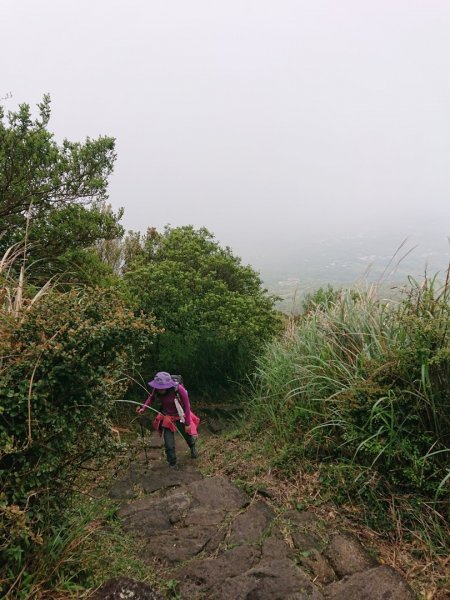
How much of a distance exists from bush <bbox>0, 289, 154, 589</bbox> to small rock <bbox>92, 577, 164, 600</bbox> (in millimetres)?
478

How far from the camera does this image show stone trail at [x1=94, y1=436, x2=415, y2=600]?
2.62 m

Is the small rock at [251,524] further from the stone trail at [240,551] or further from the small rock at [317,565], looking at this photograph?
the small rock at [317,565]

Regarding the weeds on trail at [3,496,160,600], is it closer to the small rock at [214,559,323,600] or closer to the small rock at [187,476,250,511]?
the small rock at [214,559,323,600]

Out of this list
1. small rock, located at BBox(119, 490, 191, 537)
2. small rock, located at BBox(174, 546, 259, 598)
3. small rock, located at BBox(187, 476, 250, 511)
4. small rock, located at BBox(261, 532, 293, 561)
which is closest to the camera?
small rock, located at BBox(174, 546, 259, 598)

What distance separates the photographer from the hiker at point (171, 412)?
5223 millimetres

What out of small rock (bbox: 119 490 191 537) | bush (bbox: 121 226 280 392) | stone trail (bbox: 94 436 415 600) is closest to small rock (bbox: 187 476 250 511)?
stone trail (bbox: 94 436 415 600)

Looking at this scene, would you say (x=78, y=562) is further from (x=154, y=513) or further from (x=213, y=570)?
(x=154, y=513)

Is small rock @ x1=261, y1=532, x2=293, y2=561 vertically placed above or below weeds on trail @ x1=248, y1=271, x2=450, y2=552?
below

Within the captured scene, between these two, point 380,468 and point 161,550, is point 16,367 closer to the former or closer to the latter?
point 161,550

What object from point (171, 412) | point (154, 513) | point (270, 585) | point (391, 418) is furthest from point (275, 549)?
point (171, 412)

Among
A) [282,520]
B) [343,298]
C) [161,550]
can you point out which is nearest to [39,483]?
[161,550]

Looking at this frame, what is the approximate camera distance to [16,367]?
2332 mm

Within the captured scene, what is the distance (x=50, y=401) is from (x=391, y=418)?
2.96m

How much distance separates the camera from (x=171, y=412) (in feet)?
17.8
